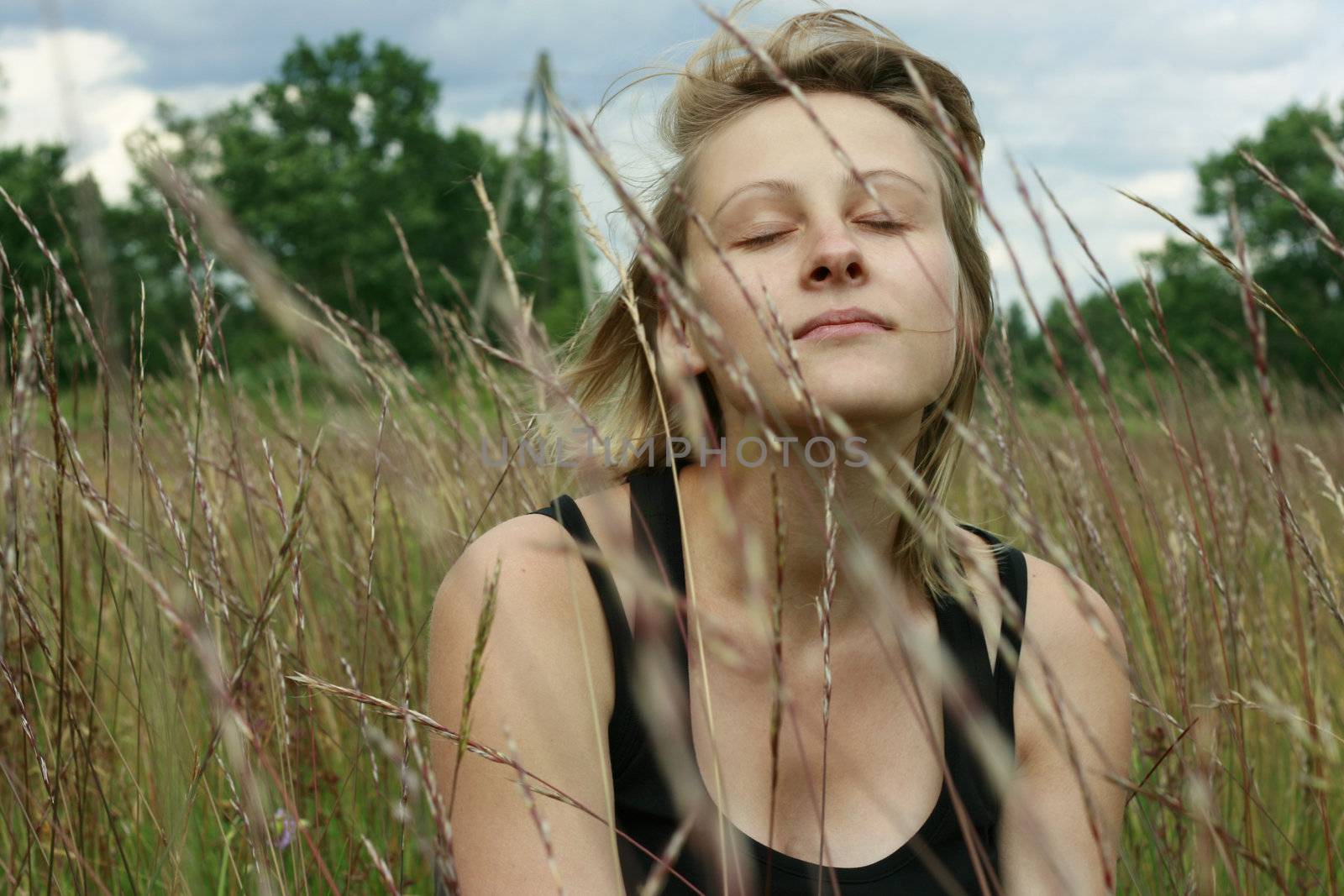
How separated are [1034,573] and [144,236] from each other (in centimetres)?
3160

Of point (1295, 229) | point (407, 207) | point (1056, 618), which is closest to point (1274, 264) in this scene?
point (1295, 229)

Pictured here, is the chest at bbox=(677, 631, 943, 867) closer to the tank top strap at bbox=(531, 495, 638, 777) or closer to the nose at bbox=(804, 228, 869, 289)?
the tank top strap at bbox=(531, 495, 638, 777)

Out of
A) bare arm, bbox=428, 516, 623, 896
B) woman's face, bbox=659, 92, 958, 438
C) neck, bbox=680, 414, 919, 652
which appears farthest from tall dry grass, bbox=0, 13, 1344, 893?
neck, bbox=680, 414, 919, 652

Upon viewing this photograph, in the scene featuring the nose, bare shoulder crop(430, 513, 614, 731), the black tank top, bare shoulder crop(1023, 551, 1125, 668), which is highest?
the nose

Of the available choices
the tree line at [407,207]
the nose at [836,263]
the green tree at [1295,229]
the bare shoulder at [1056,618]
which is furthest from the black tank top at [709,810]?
the green tree at [1295,229]

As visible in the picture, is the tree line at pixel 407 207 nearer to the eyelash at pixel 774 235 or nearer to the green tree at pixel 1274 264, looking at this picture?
the green tree at pixel 1274 264

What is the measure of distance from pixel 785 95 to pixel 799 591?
79 cm

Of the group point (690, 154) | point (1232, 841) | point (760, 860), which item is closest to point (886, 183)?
point (690, 154)

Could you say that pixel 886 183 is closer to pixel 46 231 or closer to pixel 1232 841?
pixel 1232 841

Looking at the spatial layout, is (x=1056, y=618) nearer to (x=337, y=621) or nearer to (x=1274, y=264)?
(x=337, y=621)

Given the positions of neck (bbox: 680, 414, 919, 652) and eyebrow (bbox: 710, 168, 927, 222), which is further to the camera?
neck (bbox: 680, 414, 919, 652)

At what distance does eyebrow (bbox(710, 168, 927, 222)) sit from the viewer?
1.45 metres

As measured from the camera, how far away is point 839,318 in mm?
1335

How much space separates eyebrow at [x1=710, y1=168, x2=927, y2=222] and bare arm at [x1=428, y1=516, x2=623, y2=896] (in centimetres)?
53
